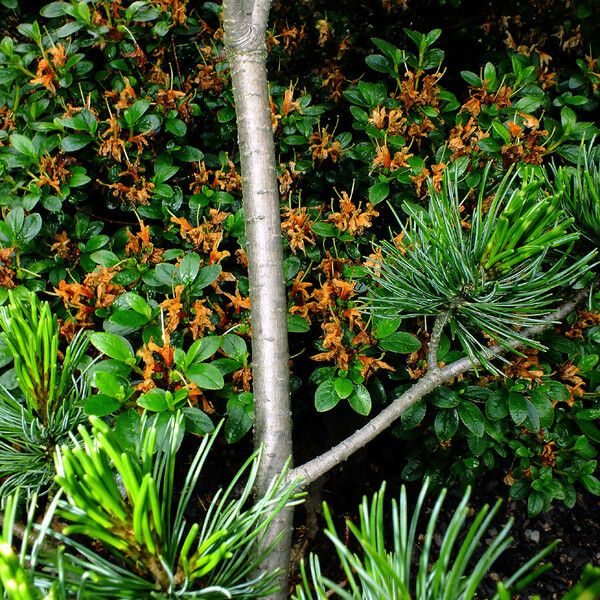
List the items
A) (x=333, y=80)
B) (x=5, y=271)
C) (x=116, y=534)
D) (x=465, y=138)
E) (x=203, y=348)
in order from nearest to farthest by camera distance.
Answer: (x=116, y=534), (x=203, y=348), (x=5, y=271), (x=465, y=138), (x=333, y=80)

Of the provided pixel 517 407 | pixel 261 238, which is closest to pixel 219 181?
pixel 261 238

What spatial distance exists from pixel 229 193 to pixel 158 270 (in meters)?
0.31

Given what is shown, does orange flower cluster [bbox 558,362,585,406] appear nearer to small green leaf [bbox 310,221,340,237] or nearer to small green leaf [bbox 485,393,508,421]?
small green leaf [bbox 485,393,508,421]

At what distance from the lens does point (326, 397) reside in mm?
934

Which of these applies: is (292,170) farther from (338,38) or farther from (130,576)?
(130,576)

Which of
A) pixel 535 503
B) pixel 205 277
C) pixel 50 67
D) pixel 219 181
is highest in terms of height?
pixel 50 67

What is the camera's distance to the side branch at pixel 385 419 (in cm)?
71

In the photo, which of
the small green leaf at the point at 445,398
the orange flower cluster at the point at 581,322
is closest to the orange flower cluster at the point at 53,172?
the small green leaf at the point at 445,398

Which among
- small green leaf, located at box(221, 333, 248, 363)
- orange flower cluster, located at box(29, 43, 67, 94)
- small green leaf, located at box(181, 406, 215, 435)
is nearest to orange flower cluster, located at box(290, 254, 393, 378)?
small green leaf, located at box(221, 333, 248, 363)

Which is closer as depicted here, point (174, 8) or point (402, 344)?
point (402, 344)

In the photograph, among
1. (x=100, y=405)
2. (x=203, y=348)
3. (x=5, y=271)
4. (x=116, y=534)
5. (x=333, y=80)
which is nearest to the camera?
(x=116, y=534)

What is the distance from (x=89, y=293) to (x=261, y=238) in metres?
0.38

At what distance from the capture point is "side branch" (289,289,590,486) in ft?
2.32

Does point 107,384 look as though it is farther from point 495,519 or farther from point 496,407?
point 495,519
